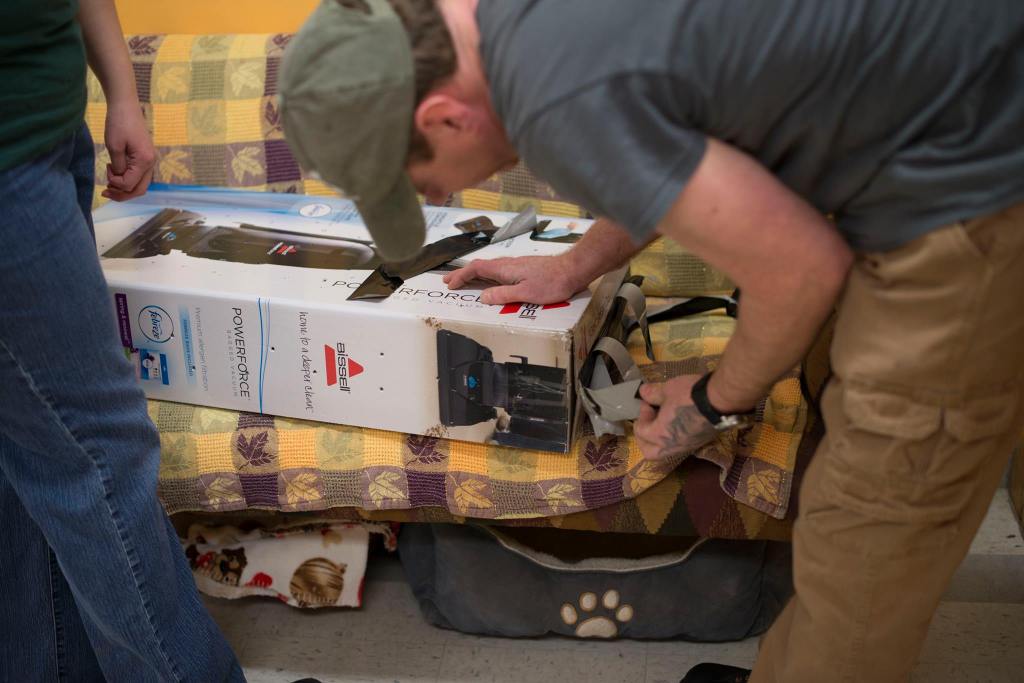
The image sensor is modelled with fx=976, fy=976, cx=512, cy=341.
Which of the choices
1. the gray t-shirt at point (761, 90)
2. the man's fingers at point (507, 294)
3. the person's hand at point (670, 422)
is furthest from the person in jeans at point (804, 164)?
the man's fingers at point (507, 294)

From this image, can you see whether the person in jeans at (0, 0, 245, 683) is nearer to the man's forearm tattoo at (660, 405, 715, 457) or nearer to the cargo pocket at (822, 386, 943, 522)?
the man's forearm tattoo at (660, 405, 715, 457)

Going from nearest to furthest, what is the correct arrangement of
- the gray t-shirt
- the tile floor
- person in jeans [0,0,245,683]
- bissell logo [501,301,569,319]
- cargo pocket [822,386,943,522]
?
the gray t-shirt < cargo pocket [822,386,943,522] < person in jeans [0,0,245,683] < bissell logo [501,301,569,319] < the tile floor

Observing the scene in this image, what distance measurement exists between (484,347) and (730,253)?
0.49 metres

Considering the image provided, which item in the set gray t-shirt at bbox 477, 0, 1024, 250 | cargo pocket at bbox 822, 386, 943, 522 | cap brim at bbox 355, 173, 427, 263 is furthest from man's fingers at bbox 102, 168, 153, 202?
cargo pocket at bbox 822, 386, 943, 522

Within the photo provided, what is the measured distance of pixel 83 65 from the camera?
41.4 inches

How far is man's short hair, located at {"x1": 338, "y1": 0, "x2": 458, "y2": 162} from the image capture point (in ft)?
2.72

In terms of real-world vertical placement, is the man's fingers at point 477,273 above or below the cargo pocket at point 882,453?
below

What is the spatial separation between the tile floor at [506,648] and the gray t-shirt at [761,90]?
0.90m

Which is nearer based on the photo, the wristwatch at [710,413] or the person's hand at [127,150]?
the wristwatch at [710,413]

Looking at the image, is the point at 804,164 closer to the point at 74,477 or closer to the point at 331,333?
the point at 331,333

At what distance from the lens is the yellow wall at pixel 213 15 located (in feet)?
6.00

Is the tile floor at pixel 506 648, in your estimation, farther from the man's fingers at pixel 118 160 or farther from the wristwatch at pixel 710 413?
the man's fingers at pixel 118 160

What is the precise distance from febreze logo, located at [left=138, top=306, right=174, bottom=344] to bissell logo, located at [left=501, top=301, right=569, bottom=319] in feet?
1.55

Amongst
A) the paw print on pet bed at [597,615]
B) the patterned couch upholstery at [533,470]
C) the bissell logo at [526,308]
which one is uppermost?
the bissell logo at [526,308]
